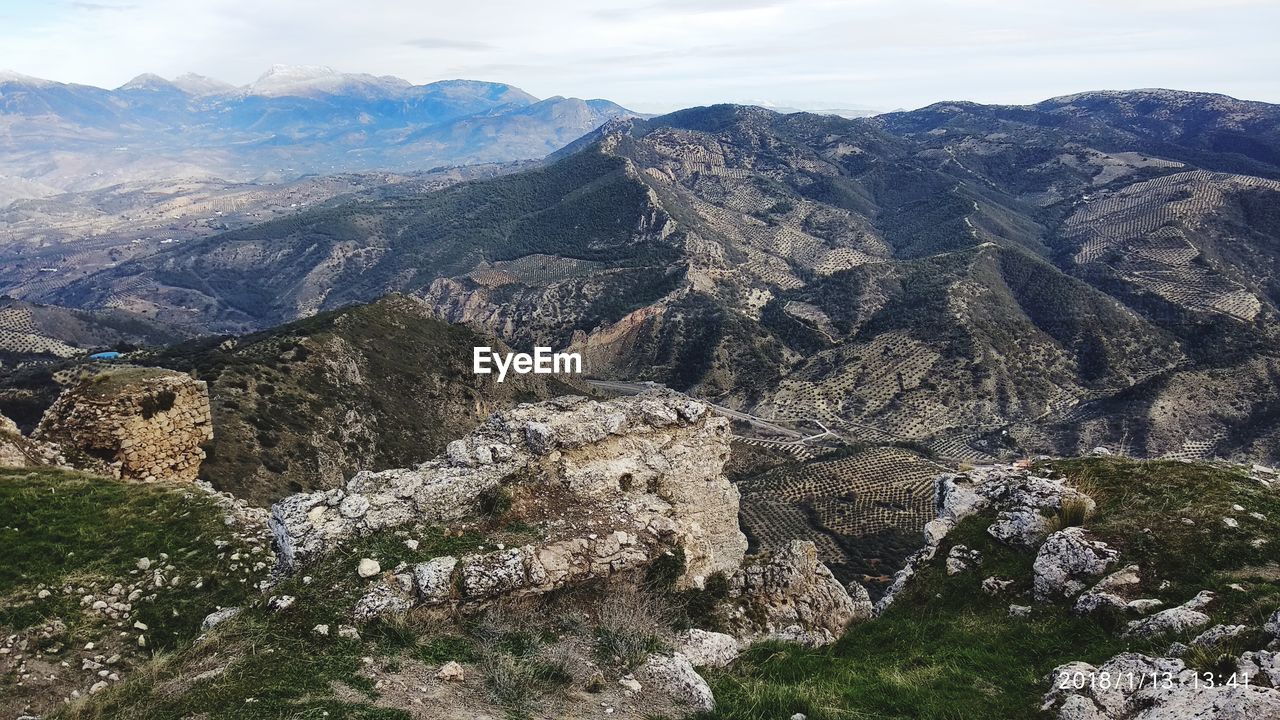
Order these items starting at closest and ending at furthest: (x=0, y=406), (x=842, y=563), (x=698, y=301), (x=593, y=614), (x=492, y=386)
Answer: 1. (x=593, y=614)
2. (x=0, y=406)
3. (x=842, y=563)
4. (x=492, y=386)
5. (x=698, y=301)

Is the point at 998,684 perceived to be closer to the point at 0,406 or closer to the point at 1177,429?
the point at 0,406

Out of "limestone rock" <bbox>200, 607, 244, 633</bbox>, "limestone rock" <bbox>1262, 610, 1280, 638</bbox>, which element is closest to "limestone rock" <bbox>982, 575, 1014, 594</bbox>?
"limestone rock" <bbox>1262, 610, 1280, 638</bbox>

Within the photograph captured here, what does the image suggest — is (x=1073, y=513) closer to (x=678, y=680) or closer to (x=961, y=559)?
(x=961, y=559)

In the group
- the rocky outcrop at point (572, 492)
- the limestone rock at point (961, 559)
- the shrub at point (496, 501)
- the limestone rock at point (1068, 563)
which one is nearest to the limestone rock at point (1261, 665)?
the limestone rock at point (1068, 563)

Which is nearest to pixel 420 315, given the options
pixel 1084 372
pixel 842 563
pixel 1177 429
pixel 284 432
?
pixel 284 432

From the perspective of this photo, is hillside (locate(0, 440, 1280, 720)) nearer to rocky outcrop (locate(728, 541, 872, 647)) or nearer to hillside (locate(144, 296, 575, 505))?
rocky outcrop (locate(728, 541, 872, 647))

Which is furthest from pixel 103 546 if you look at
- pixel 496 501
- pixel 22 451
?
pixel 496 501
